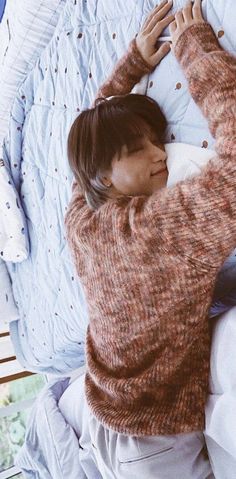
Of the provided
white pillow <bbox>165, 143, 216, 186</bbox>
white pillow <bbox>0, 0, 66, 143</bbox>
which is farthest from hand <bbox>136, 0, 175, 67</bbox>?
white pillow <bbox>0, 0, 66, 143</bbox>

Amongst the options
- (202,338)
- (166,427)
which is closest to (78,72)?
(202,338)

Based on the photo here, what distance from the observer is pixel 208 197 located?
0.74 meters

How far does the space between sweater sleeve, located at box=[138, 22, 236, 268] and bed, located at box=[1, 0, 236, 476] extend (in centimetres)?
10

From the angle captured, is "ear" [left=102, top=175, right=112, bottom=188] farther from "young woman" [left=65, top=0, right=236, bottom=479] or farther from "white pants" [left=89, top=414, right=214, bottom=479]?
"white pants" [left=89, top=414, right=214, bottom=479]

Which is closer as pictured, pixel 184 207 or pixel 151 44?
pixel 184 207

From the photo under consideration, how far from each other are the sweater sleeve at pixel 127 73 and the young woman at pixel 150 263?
28 millimetres

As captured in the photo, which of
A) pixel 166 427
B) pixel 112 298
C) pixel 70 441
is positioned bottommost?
pixel 70 441

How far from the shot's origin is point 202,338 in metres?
0.92

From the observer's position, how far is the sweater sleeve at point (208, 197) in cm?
74

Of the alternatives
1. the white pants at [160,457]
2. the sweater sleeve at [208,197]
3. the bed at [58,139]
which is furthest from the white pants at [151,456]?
the sweater sleeve at [208,197]

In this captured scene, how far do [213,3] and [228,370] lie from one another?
0.68 metres

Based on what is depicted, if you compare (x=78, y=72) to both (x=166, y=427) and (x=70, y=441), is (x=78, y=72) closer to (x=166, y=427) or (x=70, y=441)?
(x=166, y=427)

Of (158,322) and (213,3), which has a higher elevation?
(213,3)

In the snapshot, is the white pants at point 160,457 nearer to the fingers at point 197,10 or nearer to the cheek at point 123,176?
the cheek at point 123,176
